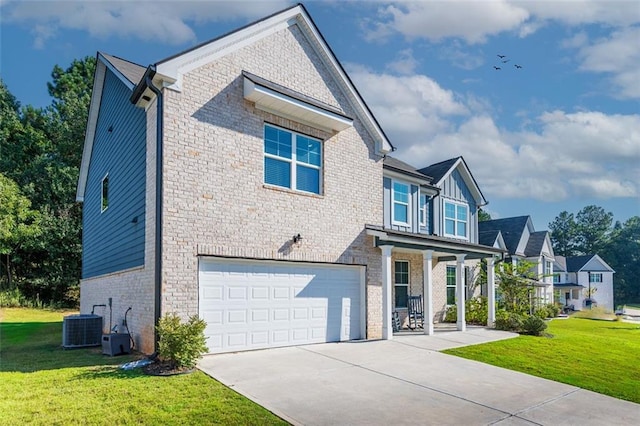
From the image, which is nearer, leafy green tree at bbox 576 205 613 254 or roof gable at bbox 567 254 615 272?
roof gable at bbox 567 254 615 272

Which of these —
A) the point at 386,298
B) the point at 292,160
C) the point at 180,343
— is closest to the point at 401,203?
the point at 386,298

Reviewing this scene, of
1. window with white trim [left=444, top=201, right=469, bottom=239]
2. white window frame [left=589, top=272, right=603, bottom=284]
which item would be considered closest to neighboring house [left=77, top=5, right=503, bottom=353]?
window with white trim [left=444, top=201, right=469, bottom=239]

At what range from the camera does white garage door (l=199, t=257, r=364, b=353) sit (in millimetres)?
9820

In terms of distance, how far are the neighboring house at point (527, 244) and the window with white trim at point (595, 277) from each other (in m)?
23.6

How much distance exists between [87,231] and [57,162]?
48.5 feet

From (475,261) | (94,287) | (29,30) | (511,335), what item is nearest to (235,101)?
(94,287)

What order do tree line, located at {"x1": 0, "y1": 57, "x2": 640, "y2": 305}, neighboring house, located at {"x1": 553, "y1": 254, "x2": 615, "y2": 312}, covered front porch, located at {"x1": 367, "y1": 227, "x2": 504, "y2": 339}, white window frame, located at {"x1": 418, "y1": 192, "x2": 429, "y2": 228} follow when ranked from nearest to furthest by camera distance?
covered front porch, located at {"x1": 367, "y1": 227, "x2": 504, "y2": 339} → white window frame, located at {"x1": 418, "y1": 192, "x2": 429, "y2": 228} → tree line, located at {"x1": 0, "y1": 57, "x2": 640, "y2": 305} → neighboring house, located at {"x1": 553, "y1": 254, "x2": 615, "y2": 312}

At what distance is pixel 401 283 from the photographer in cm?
1711

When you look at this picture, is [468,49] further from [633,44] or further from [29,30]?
[29,30]

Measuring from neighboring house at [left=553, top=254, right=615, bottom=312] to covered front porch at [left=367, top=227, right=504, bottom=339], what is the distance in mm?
42477

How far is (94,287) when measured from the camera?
15.9 meters

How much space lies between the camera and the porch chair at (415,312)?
655 inches

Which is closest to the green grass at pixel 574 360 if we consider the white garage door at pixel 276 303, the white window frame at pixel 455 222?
the white garage door at pixel 276 303

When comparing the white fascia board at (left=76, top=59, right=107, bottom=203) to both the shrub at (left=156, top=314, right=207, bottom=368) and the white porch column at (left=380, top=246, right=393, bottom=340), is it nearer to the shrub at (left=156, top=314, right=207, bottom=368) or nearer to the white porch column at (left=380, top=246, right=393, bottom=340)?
the shrub at (left=156, top=314, right=207, bottom=368)
